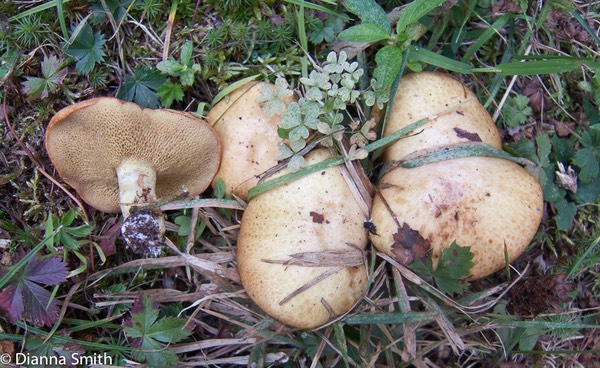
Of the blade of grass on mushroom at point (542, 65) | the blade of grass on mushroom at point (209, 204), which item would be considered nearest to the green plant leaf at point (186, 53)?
the blade of grass on mushroom at point (209, 204)

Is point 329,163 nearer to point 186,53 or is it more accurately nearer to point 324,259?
point 324,259

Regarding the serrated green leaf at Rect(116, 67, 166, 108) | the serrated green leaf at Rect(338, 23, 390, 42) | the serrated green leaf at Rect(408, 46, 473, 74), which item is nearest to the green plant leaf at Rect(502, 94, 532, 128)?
the serrated green leaf at Rect(408, 46, 473, 74)

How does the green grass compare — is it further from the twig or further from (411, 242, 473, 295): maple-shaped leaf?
(411, 242, 473, 295): maple-shaped leaf

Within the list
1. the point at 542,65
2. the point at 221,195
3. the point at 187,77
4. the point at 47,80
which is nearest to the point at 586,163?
the point at 542,65

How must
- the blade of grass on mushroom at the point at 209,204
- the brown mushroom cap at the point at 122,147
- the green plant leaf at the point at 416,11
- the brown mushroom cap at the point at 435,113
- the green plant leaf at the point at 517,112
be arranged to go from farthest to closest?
the green plant leaf at the point at 517,112 < the blade of grass on mushroom at the point at 209,204 < the brown mushroom cap at the point at 435,113 < the green plant leaf at the point at 416,11 < the brown mushroom cap at the point at 122,147

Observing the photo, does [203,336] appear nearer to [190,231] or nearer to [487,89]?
[190,231]

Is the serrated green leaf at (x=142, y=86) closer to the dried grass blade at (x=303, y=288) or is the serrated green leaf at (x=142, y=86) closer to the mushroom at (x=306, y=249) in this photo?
the mushroom at (x=306, y=249)
